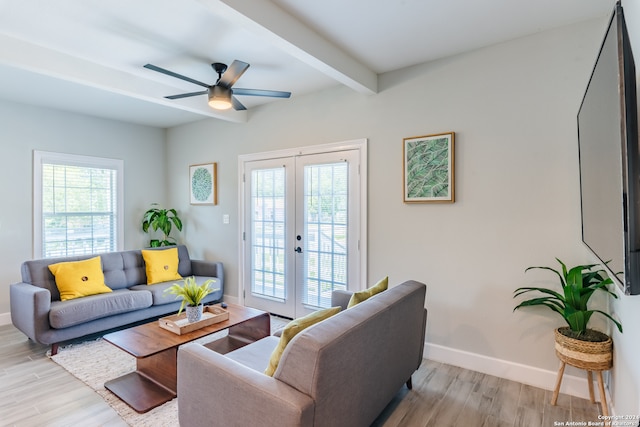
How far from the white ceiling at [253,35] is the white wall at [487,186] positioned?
22 cm

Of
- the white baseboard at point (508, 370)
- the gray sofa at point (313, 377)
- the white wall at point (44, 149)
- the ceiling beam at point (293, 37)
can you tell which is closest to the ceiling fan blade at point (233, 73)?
the ceiling beam at point (293, 37)

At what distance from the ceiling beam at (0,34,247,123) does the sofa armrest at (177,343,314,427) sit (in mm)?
2672

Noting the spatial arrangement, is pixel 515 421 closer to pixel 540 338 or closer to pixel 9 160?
pixel 540 338

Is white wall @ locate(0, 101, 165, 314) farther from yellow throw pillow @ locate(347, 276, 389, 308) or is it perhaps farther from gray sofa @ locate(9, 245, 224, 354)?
yellow throw pillow @ locate(347, 276, 389, 308)

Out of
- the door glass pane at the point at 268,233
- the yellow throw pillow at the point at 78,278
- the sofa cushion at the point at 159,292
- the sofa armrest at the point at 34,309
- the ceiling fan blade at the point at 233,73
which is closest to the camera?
the ceiling fan blade at the point at 233,73

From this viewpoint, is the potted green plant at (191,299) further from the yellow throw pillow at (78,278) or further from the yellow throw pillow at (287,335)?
the yellow throw pillow at (78,278)

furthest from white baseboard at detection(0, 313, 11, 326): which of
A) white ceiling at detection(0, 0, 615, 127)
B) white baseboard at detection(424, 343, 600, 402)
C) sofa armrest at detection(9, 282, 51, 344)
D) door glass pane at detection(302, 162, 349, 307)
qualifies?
white baseboard at detection(424, 343, 600, 402)

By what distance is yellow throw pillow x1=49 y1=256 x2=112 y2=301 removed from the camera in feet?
10.9

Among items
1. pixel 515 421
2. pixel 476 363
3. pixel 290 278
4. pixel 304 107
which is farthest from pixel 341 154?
pixel 515 421

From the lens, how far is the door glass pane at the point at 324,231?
355 centimetres

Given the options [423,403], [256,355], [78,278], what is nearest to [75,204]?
[78,278]

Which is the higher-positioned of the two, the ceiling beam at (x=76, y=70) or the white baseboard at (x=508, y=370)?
the ceiling beam at (x=76, y=70)

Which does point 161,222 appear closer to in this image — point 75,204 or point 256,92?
point 75,204

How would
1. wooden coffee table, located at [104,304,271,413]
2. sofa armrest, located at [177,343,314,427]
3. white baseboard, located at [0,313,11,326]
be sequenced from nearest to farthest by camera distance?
sofa armrest, located at [177,343,314,427] < wooden coffee table, located at [104,304,271,413] < white baseboard, located at [0,313,11,326]
